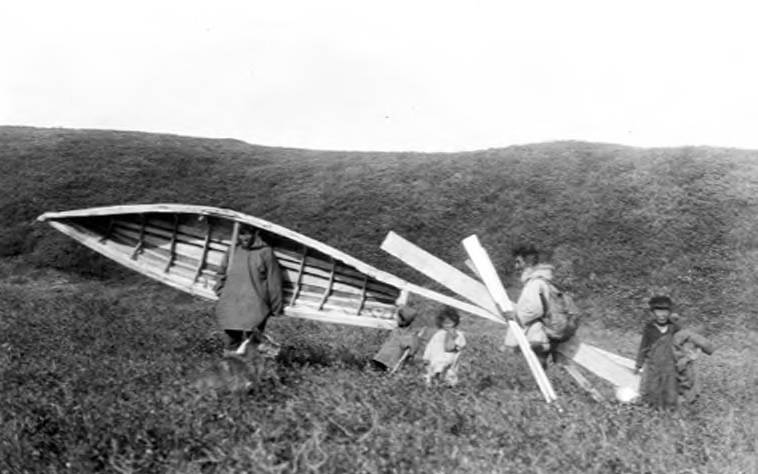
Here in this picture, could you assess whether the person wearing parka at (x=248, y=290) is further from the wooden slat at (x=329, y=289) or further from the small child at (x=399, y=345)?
the small child at (x=399, y=345)

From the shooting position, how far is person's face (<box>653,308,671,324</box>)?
7.82m

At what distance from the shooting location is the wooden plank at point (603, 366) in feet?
27.5

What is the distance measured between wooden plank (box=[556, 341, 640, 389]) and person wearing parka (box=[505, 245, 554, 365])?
328 millimetres

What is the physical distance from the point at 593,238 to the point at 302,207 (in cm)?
773

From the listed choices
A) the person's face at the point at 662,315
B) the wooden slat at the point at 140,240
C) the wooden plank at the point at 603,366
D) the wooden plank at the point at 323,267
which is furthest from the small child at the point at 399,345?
the wooden slat at the point at 140,240

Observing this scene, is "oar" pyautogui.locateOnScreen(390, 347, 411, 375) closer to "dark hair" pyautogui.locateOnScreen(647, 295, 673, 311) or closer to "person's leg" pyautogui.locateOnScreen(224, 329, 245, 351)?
"person's leg" pyautogui.locateOnScreen(224, 329, 245, 351)

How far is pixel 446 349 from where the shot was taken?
30.1ft

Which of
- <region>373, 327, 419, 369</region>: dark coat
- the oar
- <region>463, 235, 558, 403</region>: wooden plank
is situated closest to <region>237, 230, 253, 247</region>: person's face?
<region>373, 327, 419, 369</region>: dark coat

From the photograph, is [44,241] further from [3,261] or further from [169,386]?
[169,386]

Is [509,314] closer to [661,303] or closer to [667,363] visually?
[661,303]

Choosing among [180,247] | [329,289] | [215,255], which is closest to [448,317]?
[329,289]

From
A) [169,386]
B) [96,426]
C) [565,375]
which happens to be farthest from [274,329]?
[96,426]

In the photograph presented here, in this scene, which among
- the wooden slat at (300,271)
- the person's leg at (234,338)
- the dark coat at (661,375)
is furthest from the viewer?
the wooden slat at (300,271)

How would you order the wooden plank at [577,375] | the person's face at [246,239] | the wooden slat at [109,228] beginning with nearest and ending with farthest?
1. the wooden plank at [577,375]
2. the person's face at [246,239]
3. the wooden slat at [109,228]
